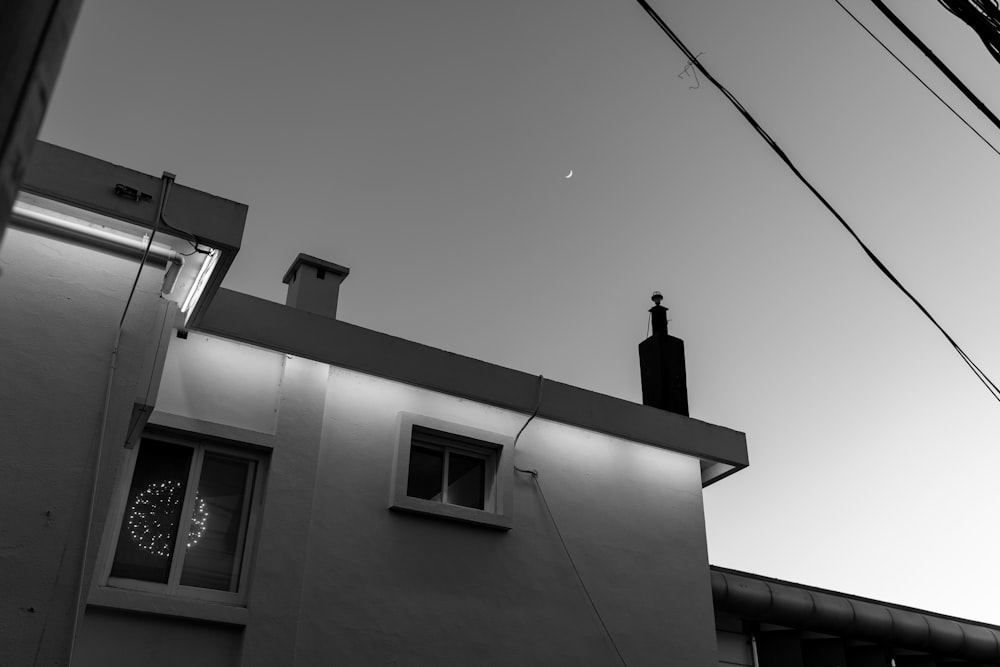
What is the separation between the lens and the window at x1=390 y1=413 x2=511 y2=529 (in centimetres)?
743

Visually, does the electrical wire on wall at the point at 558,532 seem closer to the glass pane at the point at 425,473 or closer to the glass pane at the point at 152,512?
the glass pane at the point at 425,473

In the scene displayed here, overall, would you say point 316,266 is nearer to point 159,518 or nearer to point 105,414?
point 159,518

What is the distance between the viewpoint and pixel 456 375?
7.98 m

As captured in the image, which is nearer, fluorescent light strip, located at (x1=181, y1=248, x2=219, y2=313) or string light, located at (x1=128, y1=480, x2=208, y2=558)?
fluorescent light strip, located at (x1=181, y1=248, x2=219, y2=313)

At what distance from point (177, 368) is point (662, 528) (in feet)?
16.6

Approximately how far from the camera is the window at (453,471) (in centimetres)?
743

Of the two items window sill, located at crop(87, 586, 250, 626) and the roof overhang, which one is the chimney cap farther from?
window sill, located at crop(87, 586, 250, 626)

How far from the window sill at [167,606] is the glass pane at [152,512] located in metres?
0.24

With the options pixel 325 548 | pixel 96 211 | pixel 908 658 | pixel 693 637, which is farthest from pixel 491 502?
pixel 908 658

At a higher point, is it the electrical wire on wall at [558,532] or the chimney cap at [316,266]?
the chimney cap at [316,266]

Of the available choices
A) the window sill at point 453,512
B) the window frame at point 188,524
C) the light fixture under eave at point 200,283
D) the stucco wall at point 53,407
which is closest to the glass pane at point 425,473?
the window sill at point 453,512

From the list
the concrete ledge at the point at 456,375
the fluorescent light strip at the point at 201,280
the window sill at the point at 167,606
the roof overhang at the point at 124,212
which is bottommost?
the window sill at the point at 167,606

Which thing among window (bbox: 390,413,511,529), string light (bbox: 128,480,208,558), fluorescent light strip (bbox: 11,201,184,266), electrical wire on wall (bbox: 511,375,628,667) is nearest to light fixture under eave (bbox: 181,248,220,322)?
fluorescent light strip (bbox: 11,201,184,266)

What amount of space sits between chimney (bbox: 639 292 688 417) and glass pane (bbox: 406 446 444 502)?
3354 millimetres
